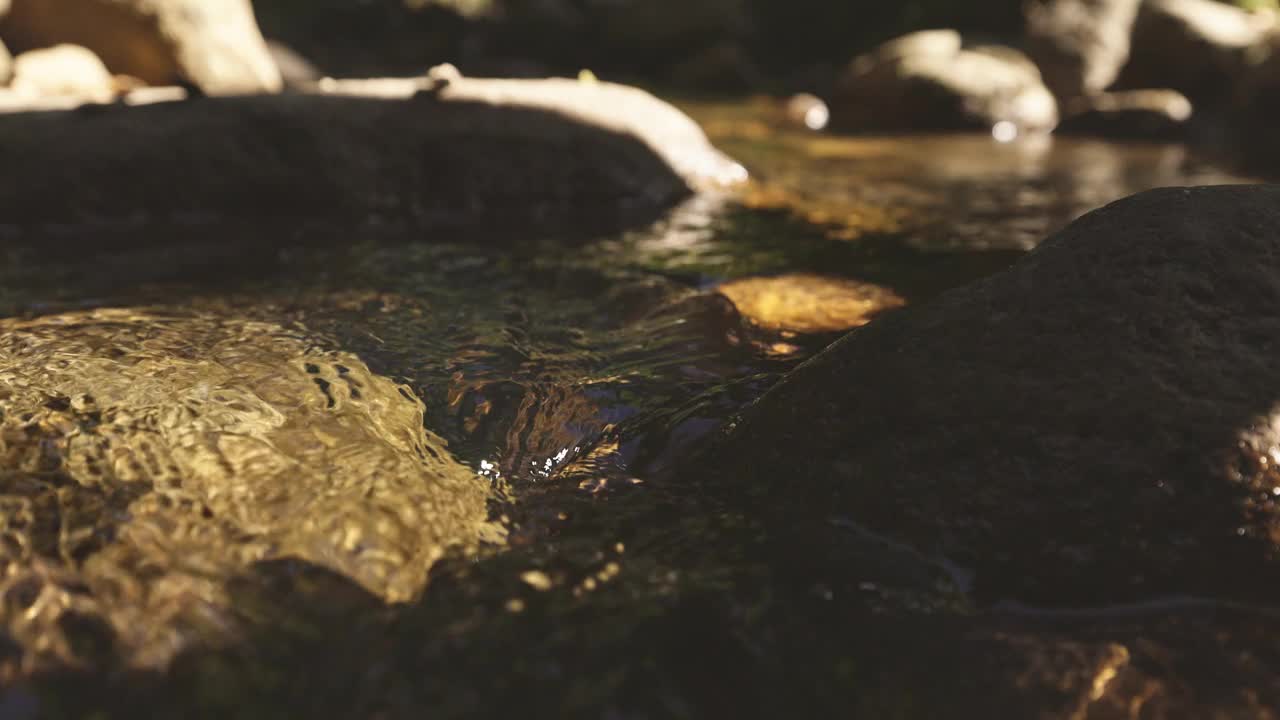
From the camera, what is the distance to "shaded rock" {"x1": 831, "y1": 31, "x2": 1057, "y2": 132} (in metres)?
11.1

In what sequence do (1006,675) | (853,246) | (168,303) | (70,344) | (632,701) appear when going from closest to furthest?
1. (632,701)
2. (1006,675)
3. (70,344)
4. (168,303)
5. (853,246)

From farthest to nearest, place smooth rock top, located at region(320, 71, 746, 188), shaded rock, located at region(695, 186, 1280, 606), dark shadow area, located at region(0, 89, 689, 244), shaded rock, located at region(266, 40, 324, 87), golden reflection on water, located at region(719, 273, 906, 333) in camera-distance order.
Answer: shaded rock, located at region(266, 40, 324, 87)
smooth rock top, located at region(320, 71, 746, 188)
dark shadow area, located at region(0, 89, 689, 244)
golden reflection on water, located at region(719, 273, 906, 333)
shaded rock, located at region(695, 186, 1280, 606)

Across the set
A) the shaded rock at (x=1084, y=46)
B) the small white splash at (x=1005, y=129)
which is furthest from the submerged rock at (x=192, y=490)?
the shaded rock at (x=1084, y=46)

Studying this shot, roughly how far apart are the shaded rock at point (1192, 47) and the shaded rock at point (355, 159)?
11051 millimetres

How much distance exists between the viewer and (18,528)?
5.18 ft

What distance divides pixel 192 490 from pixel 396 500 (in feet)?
1.35

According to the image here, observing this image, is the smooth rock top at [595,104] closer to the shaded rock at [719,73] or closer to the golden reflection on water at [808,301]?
the golden reflection on water at [808,301]

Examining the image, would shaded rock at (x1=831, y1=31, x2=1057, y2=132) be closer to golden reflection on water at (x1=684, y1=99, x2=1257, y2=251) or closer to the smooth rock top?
golden reflection on water at (x1=684, y1=99, x2=1257, y2=251)

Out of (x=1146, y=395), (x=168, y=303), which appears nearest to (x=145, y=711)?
(x=1146, y=395)

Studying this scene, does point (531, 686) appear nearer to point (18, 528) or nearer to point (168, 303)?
point (18, 528)

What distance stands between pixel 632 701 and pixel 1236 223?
186 centimetres

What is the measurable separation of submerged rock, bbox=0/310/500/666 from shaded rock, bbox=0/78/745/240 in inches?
104

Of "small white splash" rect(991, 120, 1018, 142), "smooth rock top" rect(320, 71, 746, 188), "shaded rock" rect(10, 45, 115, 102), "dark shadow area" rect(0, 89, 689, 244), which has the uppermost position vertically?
"small white splash" rect(991, 120, 1018, 142)

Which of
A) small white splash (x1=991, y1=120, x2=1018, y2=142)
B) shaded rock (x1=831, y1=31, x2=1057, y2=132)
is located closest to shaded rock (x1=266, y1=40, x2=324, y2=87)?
shaded rock (x1=831, y1=31, x2=1057, y2=132)
